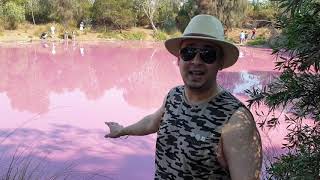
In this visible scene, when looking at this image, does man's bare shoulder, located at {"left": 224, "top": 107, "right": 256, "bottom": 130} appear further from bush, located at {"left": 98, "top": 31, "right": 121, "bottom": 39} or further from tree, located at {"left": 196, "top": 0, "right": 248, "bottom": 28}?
tree, located at {"left": 196, "top": 0, "right": 248, "bottom": 28}

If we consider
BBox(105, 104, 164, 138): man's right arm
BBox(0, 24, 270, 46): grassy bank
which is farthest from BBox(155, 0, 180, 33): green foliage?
BBox(105, 104, 164, 138): man's right arm

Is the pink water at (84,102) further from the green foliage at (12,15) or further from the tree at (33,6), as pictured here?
the tree at (33,6)

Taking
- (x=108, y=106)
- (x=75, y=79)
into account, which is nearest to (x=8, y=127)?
(x=108, y=106)

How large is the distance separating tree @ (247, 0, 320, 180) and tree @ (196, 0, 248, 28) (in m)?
26.0

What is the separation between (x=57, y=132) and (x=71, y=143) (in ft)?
2.13

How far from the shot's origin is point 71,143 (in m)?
6.09

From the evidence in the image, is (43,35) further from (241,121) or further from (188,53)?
(241,121)

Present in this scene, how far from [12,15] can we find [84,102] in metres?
17.9

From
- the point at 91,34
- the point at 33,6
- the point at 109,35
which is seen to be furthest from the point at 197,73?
the point at 33,6

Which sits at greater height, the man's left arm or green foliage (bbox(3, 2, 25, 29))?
the man's left arm

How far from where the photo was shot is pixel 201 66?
1475 millimetres

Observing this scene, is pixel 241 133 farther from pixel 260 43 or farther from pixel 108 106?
pixel 260 43

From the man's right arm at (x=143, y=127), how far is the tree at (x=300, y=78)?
0.42 meters

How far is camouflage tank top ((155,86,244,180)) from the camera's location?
1.37m
